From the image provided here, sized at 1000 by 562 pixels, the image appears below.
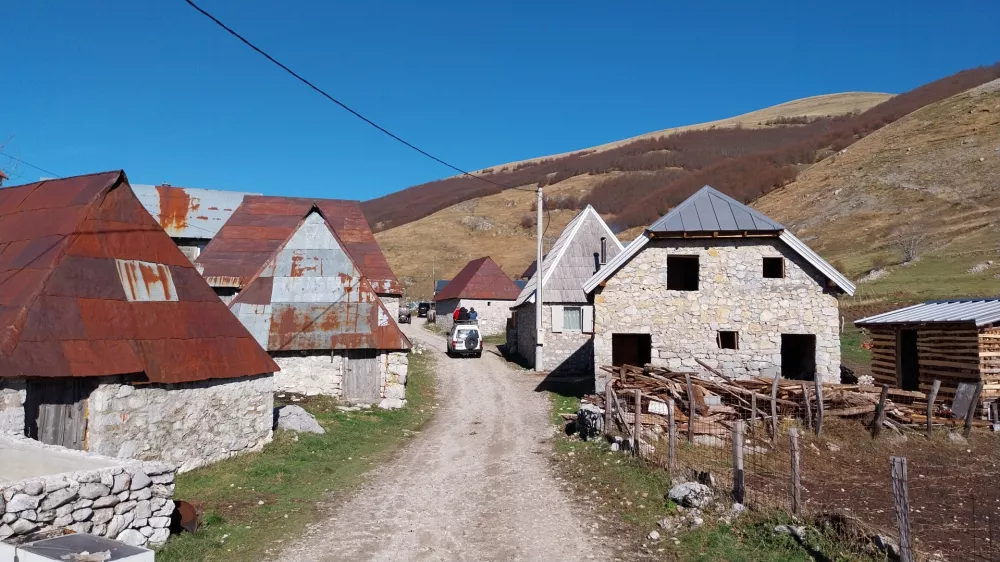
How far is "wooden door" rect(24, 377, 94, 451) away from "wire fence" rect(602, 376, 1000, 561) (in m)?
Answer: 9.51

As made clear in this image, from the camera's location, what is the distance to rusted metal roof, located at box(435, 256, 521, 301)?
4419cm

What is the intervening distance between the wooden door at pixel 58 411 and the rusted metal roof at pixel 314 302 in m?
8.77

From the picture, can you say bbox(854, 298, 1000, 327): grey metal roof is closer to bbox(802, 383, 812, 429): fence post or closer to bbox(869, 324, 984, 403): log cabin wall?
bbox(869, 324, 984, 403): log cabin wall

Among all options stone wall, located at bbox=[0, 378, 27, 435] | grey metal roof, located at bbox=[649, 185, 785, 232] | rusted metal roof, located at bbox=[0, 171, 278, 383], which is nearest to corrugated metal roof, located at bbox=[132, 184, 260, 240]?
rusted metal roof, located at bbox=[0, 171, 278, 383]

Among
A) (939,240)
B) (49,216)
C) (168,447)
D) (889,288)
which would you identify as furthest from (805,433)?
(939,240)

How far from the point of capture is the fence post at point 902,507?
22.0 feet

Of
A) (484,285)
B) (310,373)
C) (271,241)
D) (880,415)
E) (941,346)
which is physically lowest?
(880,415)

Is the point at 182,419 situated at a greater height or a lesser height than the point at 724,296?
lesser

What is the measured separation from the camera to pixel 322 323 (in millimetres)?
20266

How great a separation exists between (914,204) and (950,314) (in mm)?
47263

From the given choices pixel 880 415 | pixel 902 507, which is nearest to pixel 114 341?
pixel 902 507

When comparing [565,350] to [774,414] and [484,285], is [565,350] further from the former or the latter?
[484,285]

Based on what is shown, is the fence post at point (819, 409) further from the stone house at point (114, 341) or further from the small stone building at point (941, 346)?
the stone house at point (114, 341)

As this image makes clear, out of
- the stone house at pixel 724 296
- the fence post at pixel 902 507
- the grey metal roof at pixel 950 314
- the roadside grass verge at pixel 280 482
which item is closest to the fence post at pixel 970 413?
the grey metal roof at pixel 950 314
